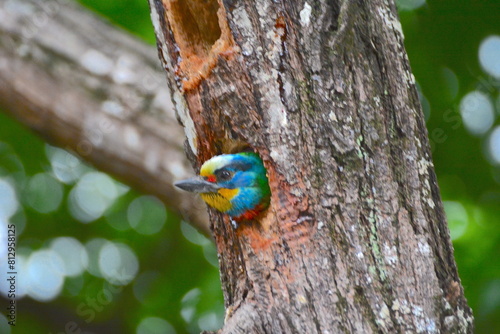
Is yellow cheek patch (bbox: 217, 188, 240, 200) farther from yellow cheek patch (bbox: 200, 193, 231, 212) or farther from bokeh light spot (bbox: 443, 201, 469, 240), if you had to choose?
bokeh light spot (bbox: 443, 201, 469, 240)

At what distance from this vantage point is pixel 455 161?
4.60 metres

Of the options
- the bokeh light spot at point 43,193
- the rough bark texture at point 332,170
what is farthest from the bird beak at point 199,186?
the bokeh light spot at point 43,193

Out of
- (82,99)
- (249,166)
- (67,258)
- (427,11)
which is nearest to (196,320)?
(67,258)

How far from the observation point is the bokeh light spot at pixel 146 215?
18.2 ft

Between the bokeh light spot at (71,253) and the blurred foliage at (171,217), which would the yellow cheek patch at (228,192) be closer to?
the blurred foliage at (171,217)

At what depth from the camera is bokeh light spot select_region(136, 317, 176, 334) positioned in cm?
518

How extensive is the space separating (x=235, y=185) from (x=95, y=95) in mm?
1401

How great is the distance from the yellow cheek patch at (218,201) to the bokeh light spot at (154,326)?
253 cm

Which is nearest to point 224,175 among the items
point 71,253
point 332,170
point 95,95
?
point 332,170

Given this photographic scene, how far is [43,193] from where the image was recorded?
17.5 feet

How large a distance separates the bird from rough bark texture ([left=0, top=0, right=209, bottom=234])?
796mm

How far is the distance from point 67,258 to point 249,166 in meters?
3.14

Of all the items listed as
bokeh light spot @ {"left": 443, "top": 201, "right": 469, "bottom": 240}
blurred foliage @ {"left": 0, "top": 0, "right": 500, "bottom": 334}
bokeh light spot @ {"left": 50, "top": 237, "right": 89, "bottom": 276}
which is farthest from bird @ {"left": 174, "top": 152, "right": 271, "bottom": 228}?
bokeh light spot @ {"left": 50, "top": 237, "right": 89, "bottom": 276}

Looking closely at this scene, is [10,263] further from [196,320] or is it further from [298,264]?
[298,264]
